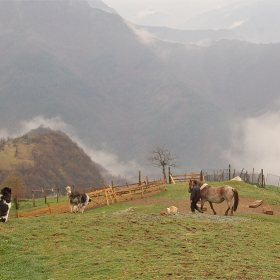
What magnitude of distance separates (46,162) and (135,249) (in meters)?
112

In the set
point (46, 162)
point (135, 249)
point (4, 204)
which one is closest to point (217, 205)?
point (4, 204)

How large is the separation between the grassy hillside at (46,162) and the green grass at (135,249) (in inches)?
3452

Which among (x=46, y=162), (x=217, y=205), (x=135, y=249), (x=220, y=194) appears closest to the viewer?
(x=135, y=249)

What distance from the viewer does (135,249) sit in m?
13.1

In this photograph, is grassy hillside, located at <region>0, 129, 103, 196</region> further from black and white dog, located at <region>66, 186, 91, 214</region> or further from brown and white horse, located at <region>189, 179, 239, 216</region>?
brown and white horse, located at <region>189, 179, 239, 216</region>

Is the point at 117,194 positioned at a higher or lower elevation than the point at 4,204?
lower

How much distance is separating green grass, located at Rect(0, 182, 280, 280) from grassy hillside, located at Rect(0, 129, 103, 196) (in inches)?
3452

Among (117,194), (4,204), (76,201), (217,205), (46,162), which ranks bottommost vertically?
(217,205)

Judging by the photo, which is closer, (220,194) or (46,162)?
(220,194)

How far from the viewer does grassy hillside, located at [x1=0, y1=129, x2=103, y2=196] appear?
11080 centimetres

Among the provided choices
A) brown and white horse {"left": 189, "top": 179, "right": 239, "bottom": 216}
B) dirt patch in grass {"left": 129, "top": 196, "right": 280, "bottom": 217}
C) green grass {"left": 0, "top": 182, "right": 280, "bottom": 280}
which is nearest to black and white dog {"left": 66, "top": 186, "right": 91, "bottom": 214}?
green grass {"left": 0, "top": 182, "right": 280, "bottom": 280}

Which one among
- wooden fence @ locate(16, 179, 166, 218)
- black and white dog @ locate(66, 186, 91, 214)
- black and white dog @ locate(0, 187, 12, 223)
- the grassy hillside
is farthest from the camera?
the grassy hillside

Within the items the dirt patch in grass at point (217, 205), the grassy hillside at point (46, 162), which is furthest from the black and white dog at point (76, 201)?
the grassy hillside at point (46, 162)

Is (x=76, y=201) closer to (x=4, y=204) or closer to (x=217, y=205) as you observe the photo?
(x=4, y=204)
